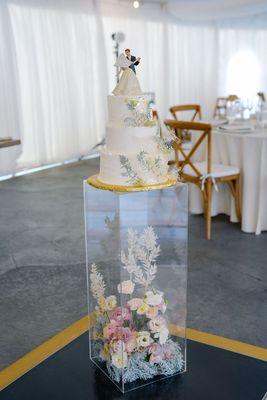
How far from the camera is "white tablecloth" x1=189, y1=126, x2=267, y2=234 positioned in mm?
3756

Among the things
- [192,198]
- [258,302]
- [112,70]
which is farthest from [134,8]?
[258,302]

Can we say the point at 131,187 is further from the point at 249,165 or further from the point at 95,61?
the point at 95,61

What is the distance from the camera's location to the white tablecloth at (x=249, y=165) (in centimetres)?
376

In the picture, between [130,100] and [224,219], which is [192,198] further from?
[130,100]

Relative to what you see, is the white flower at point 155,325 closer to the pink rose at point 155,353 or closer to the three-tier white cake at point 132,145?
the pink rose at point 155,353

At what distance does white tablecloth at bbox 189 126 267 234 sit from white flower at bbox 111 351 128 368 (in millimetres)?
2613

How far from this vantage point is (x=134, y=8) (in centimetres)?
770

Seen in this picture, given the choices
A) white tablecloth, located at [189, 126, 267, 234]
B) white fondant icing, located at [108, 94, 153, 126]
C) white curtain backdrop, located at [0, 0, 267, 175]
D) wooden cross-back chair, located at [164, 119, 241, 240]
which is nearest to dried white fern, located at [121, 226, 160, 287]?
white fondant icing, located at [108, 94, 153, 126]

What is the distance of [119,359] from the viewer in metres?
1.42

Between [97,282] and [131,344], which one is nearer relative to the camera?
[131,344]

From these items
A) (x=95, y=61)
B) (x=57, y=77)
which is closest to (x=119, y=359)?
(x=57, y=77)

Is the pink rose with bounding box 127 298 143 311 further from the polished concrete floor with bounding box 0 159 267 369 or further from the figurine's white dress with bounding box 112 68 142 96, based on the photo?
the polished concrete floor with bounding box 0 159 267 369

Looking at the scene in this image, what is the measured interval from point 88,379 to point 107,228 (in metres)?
0.47

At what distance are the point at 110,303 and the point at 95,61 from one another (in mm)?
6244
